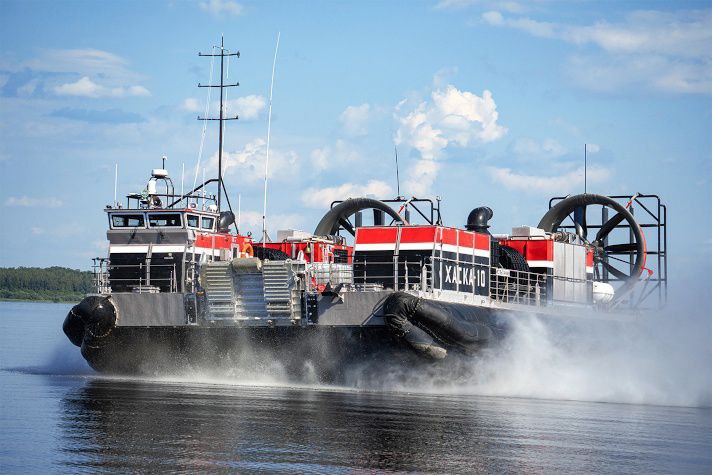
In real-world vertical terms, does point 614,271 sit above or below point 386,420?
above

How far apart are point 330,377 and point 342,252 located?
26.7ft

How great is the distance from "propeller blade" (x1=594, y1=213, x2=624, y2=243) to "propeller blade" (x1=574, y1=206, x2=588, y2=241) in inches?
18.9

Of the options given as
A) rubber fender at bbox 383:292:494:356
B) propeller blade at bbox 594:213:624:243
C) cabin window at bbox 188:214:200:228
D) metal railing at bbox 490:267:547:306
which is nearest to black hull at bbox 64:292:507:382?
rubber fender at bbox 383:292:494:356

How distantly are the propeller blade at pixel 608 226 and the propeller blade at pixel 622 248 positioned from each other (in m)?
0.43

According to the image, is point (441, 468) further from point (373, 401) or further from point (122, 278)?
point (122, 278)

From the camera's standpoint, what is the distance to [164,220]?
2952cm

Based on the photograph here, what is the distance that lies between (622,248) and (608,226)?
0.86 meters

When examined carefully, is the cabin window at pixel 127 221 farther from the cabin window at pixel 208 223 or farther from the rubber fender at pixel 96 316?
the rubber fender at pixel 96 316

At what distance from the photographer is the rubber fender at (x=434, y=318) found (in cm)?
2497

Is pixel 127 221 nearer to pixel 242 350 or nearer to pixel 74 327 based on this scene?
pixel 74 327

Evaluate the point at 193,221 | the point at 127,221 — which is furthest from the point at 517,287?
the point at 127,221

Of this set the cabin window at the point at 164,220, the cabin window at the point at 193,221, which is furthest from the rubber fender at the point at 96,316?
the cabin window at the point at 193,221

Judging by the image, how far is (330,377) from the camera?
2650 cm

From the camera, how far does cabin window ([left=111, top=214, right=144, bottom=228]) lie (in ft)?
97.1
